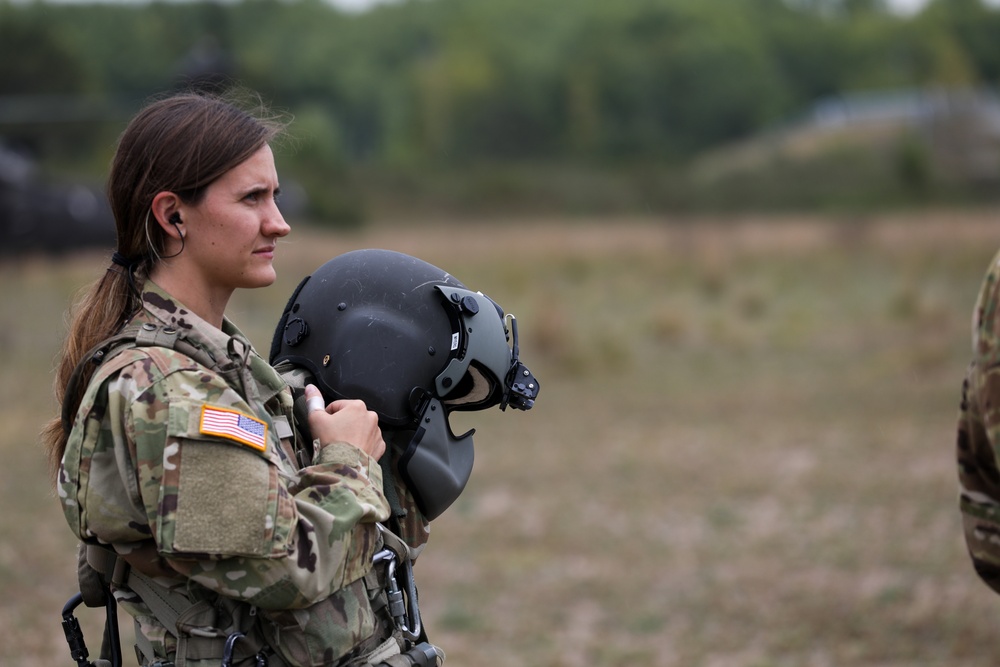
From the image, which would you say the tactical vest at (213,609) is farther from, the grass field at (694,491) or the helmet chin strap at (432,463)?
the grass field at (694,491)

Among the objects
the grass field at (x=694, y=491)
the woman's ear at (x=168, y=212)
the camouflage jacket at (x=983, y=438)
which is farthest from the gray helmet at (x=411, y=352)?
the camouflage jacket at (x=983, y=438)

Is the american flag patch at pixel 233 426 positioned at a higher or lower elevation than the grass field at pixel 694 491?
lower

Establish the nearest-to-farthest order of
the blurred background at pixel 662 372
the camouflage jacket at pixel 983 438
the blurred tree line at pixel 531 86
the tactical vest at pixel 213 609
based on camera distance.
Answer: the tactical vest at pixel 213 609, the camouflage jacket at pixel 983 438, the blurred background at pixel 662 372, the blurred tree line at pixel 531 86

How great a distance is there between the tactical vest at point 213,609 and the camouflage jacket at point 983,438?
114cm

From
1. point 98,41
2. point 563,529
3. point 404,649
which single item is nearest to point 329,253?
point 563,529

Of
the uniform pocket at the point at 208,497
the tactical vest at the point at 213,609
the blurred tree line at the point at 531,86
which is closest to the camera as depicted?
the uniform pocket at the point at 208,497

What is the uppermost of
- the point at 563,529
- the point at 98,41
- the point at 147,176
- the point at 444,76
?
the point at 98,41

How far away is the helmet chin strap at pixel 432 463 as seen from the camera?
2.39 metres

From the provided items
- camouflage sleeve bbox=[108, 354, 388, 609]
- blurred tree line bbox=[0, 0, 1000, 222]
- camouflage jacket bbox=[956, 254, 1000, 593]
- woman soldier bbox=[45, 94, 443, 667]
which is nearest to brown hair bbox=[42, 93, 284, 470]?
woman soldier bbox=[45, 94, 443, 667]

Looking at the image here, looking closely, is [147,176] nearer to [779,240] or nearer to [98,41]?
[779,240]

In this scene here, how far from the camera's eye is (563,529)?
7191 millimetres

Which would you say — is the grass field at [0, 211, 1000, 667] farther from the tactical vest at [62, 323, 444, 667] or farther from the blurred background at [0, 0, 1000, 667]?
the tactical vest at [62, 323, 444, 667]

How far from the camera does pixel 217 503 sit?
1951 millimetres

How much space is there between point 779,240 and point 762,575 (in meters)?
15.7
